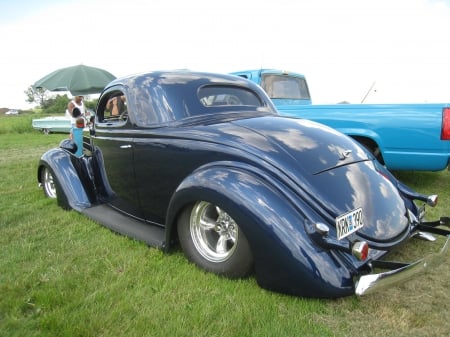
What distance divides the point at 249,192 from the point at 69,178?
9.40 feet

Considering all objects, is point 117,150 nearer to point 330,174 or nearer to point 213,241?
point 213,241

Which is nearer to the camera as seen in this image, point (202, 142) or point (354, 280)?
point (354, 280)

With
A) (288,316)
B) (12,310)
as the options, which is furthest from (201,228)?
(12,310)

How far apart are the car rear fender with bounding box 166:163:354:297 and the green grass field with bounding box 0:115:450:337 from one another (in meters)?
0.20

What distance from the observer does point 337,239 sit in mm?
2363

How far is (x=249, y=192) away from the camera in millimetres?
2459

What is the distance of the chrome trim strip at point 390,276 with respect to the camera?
2143 mm

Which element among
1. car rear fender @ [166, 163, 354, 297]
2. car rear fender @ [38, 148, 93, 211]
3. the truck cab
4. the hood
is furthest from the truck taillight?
car rear fender @ [38, 148, 93, 211]

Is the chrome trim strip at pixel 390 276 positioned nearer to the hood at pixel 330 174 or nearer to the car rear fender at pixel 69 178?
the hood at pixel 330 174

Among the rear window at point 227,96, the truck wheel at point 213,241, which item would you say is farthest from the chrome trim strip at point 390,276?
the rear window at point 227,96

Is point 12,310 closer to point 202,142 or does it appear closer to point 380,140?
point 202,142

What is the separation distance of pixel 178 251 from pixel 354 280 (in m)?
1.58

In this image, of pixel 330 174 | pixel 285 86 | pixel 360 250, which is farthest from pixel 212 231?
pixel 285 86

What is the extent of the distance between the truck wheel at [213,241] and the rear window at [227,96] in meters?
1.17
